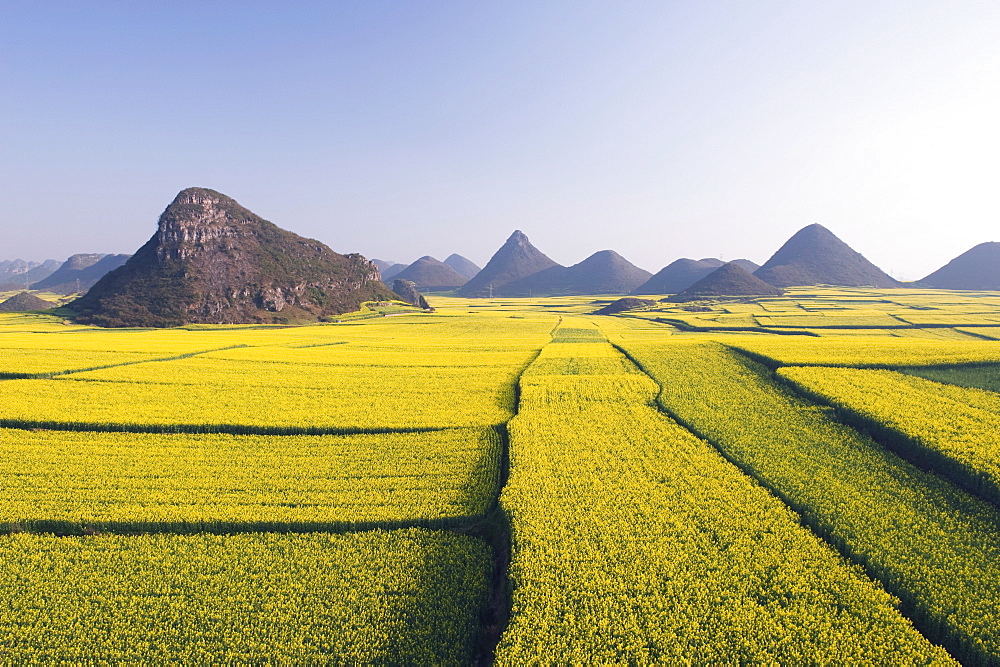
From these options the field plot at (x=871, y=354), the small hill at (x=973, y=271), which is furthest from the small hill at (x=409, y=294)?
the small hill at (x=973, y=271)

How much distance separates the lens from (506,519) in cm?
1622

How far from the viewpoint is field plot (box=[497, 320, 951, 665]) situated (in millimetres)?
10664

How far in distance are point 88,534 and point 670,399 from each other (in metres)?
28.5

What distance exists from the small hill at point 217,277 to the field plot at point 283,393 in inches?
2032

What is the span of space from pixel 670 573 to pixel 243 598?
1172 centimetres

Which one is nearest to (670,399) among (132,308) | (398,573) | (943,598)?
(943,598)

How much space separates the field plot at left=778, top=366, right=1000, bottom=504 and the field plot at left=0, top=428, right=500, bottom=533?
1871 cm

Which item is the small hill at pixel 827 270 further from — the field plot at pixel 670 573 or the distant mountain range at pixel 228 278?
the field plot at pixel 670 573

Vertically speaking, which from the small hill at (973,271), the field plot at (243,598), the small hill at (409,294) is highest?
the small hill at (973,271)

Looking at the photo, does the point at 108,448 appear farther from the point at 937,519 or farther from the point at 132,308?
the point at 132,308

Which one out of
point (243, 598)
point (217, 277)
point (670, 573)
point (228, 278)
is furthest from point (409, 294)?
point (670, 573)

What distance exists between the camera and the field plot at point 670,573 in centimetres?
1066

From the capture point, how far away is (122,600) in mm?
12359

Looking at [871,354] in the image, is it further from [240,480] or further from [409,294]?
[409,294]
